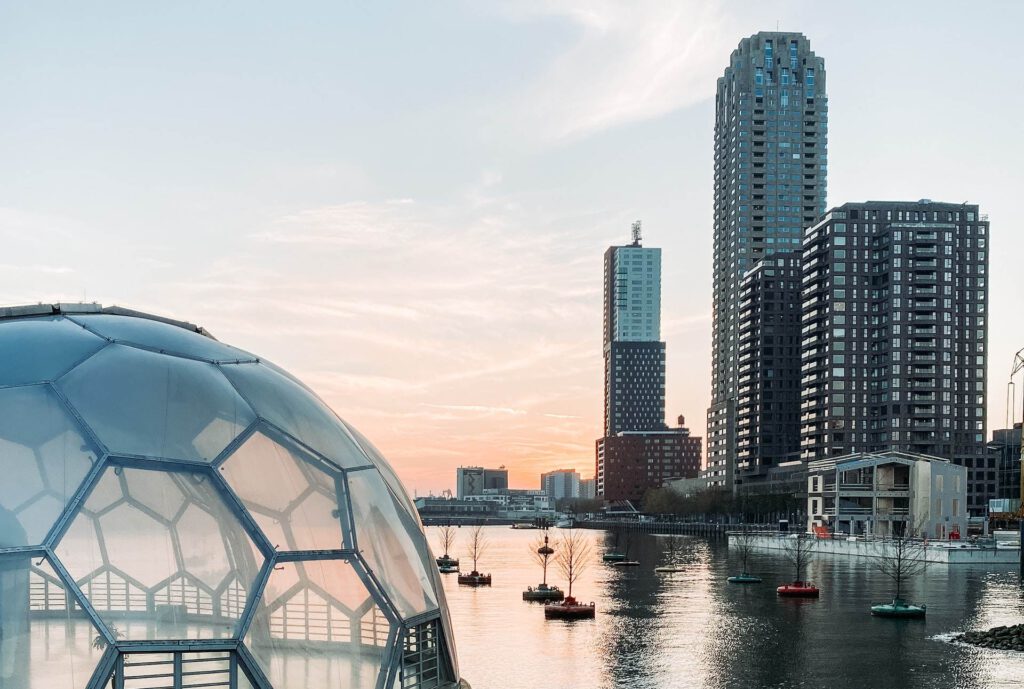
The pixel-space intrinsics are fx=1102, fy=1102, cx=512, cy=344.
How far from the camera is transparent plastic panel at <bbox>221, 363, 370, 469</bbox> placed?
1130cm

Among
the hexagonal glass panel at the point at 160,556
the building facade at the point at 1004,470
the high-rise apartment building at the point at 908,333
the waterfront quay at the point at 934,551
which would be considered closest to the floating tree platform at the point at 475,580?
the waterfront quay at the point at 934,551

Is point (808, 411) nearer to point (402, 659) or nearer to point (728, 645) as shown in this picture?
point (728, 645)

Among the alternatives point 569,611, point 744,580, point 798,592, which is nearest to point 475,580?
point 744,580

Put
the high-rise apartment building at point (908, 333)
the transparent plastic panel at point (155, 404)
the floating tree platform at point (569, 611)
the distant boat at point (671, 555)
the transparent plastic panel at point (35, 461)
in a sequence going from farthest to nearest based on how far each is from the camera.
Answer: the high-rise apartment building at point (908, 333) → the distant boat at point (671, 555) → the floating tree platform at point (569, 611) → the transparent plastic panel at point (155, 404) → the transparent plastic panel at point (35, 461)

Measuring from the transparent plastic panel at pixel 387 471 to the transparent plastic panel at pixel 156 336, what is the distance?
1516 millimetres

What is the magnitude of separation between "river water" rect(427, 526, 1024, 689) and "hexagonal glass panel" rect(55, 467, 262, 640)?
32.9m

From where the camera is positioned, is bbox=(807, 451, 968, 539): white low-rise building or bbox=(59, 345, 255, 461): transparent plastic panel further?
bbox=(807, 451, 968, 539): white low-rise building

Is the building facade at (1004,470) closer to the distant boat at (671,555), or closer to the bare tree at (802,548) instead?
the distant boat at (671,555)

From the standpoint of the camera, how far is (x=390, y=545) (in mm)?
11242

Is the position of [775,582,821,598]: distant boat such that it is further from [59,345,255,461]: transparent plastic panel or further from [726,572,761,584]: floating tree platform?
[59,345,255,461]: transparent plastic panel

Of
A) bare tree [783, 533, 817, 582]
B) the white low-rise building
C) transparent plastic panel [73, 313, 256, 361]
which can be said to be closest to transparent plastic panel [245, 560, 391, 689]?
transparent plastic panel [73, 313, 256, 361]

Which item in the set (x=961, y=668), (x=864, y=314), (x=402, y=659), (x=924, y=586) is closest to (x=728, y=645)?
(x=961, y=668)

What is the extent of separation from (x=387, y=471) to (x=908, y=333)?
7408 inches

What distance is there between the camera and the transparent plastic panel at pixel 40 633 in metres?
8.93
